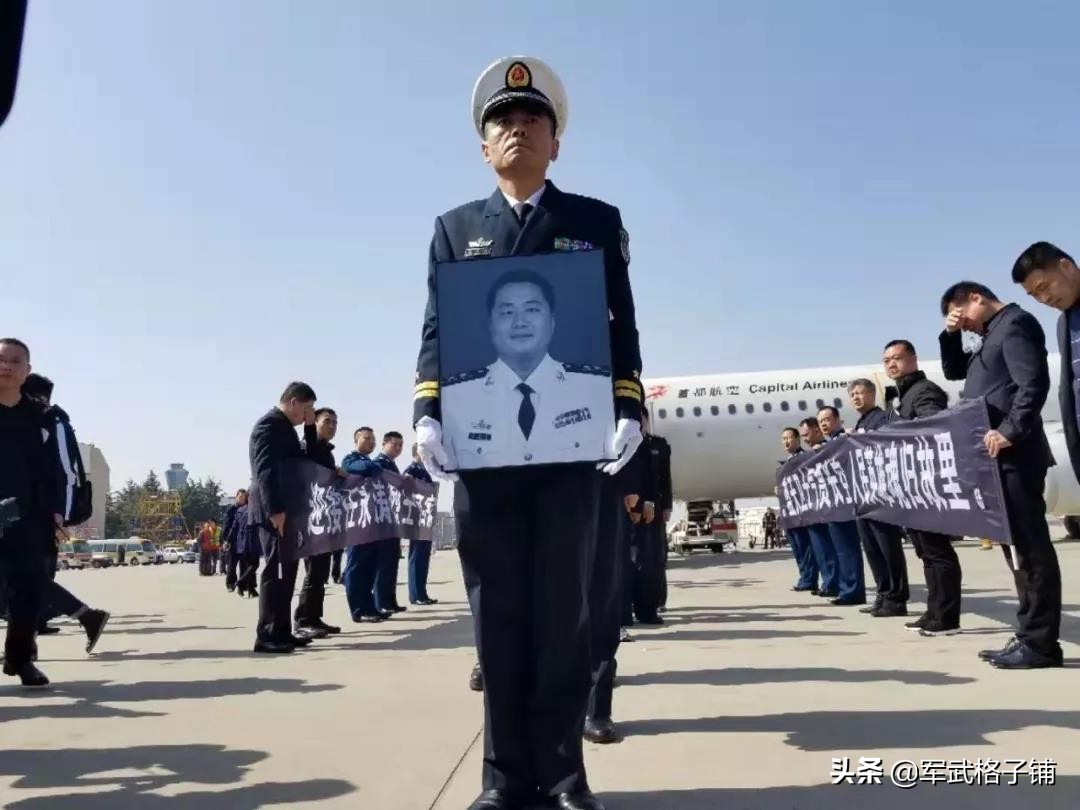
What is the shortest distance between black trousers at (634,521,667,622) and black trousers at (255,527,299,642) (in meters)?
2.89

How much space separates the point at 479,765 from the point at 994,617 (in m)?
5.56

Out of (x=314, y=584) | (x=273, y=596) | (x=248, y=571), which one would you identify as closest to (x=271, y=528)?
(x=273, y=596)

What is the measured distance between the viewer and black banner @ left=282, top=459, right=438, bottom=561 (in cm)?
743

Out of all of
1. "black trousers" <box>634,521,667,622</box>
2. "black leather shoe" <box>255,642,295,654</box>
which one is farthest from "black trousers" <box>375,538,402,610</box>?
"black trousers" <box>634,521,667,622</box>

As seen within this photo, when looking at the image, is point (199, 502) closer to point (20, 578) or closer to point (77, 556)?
point (77, 556)

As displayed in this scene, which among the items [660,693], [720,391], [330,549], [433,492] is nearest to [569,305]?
[660,693]

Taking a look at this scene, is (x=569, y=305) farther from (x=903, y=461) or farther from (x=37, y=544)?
(x=903, y=461)

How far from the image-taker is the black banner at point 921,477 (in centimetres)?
497

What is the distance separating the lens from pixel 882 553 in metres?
7.54

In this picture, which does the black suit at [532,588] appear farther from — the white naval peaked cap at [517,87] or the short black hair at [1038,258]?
the short black hair at [1038,258]

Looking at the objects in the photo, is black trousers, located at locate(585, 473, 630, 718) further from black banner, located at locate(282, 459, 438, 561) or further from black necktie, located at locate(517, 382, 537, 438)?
black banner, located at locate(282, 459, 438, 561)

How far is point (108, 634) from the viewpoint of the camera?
335 inches

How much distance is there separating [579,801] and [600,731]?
921 millimetres

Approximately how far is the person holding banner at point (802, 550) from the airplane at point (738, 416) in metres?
9.35
